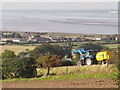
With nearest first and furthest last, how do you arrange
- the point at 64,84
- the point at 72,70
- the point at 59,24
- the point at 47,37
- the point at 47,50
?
the point at 64,84
the point at 72,70
the point at 47,50
the point at 47,37
the point at 59,24

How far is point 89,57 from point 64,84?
6.75m

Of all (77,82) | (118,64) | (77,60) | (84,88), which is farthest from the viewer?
(77,60)

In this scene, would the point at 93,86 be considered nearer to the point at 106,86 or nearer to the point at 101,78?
the point at 106,86

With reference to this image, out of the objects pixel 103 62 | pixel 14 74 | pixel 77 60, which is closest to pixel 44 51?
pixel 77 60

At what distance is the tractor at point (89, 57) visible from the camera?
14.7 metres

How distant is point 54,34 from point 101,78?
17.0 metres

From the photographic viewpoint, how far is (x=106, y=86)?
8.77 m

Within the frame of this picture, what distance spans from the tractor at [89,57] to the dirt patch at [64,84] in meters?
5.03

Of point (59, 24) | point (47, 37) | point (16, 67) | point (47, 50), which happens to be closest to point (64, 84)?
point (16, 67)

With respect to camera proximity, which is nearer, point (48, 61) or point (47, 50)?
point (48, 61)

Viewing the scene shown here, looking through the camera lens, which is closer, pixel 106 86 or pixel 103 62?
pixel 106 86

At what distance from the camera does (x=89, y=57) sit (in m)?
15.8

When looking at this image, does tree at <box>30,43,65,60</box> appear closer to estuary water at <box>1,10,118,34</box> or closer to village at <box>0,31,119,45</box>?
estuary water at <box>1,10,118,34</box>

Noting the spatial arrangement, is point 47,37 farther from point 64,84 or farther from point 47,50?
point 64,84
